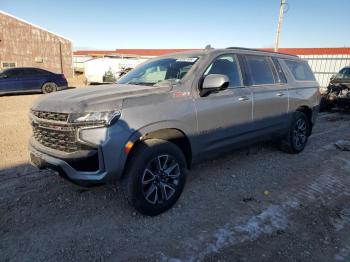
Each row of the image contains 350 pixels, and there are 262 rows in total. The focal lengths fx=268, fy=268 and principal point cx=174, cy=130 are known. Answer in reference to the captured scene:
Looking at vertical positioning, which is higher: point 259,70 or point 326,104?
point 259,70

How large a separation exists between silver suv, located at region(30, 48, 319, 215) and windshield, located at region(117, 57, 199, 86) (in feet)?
0.06

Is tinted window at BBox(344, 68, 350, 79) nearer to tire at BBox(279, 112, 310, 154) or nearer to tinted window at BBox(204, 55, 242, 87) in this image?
tire at BBox(279, 112, 310, 154)

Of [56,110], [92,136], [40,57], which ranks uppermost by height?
[40,57]

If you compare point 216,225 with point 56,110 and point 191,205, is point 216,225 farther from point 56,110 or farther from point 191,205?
point 56,110

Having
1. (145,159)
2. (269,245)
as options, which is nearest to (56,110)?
(145,159)

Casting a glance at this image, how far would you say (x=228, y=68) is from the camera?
396cm

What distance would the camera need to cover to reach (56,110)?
111 inches

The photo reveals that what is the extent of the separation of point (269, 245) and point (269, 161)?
8.27 feet

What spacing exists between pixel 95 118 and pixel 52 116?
1.87ft

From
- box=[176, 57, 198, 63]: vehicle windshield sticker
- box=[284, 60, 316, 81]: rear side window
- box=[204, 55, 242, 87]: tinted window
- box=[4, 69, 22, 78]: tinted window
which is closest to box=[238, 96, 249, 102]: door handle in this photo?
box=[204, 55, 242, 87]: tinted window

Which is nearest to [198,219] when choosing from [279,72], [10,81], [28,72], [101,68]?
Answer: [279,72]

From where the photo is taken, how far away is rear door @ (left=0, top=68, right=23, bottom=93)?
13422 millimetres

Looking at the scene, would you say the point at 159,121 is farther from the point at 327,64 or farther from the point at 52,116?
the point at 327,64

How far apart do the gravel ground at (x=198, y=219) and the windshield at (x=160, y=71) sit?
62.3 inches
